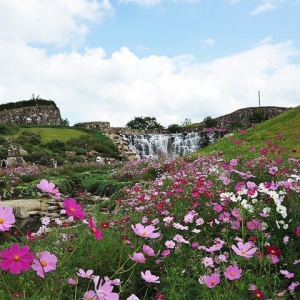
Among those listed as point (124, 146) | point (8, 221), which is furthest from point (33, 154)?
point (8, 221)

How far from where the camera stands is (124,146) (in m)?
27.0

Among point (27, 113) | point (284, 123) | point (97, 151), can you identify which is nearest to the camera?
point (284, 123)

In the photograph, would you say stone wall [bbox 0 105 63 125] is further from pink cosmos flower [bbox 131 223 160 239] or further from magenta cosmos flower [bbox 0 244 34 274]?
magenta cosmos flower [bbox 0 244 34 274]

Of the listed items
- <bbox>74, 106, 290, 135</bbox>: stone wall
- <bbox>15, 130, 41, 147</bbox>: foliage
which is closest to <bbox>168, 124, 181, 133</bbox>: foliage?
<bbox>74, 106, 290, 135</bbox>: stone wall

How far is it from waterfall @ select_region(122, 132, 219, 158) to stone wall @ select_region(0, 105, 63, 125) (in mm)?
9515

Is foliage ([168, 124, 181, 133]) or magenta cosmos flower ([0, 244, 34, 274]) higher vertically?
foliage ([168, 124, 181, 133])

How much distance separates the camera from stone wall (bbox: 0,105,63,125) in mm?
31422

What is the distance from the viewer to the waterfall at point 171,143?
89.6 feet

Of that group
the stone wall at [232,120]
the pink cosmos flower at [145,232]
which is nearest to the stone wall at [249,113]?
the stone wall at [232,120]

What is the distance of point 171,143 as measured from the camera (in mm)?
27953

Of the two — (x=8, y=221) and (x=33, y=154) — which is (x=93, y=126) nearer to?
(x=33, y=154)

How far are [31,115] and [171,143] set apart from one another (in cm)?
1286

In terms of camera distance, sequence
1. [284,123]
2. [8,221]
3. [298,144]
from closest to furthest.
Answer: [8,221]
[298,144]
[284,123]

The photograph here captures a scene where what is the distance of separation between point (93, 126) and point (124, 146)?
7.34 m
